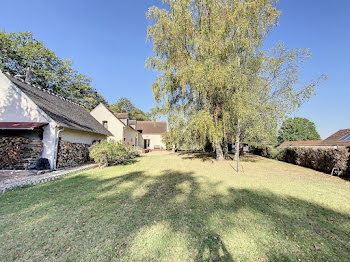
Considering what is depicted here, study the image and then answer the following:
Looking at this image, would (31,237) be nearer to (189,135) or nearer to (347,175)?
(189,135)

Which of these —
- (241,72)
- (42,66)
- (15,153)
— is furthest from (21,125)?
(42,66)

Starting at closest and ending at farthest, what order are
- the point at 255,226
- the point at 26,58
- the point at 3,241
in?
the point at 3,241 → the point at 255,226 → the point at 26,58

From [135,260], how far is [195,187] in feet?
12.5

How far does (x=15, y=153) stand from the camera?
318 inches

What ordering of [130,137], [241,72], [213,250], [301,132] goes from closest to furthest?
[213,250] < [241,72] < [130,137] < [301,132]

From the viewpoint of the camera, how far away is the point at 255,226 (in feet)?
10.1

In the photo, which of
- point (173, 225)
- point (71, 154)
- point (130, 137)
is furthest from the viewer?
point (130, 137)

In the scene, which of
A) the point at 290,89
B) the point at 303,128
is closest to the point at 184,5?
the point at 290,89

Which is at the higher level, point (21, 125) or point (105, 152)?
point (21, 125)

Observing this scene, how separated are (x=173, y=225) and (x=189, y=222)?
353 millimetres

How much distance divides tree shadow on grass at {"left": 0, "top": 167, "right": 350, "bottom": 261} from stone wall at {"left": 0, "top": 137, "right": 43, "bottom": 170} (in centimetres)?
414

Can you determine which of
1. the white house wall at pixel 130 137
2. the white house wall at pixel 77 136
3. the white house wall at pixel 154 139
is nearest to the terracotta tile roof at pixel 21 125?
the white house wall at pixel 77 136

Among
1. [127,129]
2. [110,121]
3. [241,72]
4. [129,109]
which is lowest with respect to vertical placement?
[127,129]

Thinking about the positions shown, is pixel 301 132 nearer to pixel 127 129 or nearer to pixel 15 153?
pixel 127 129
